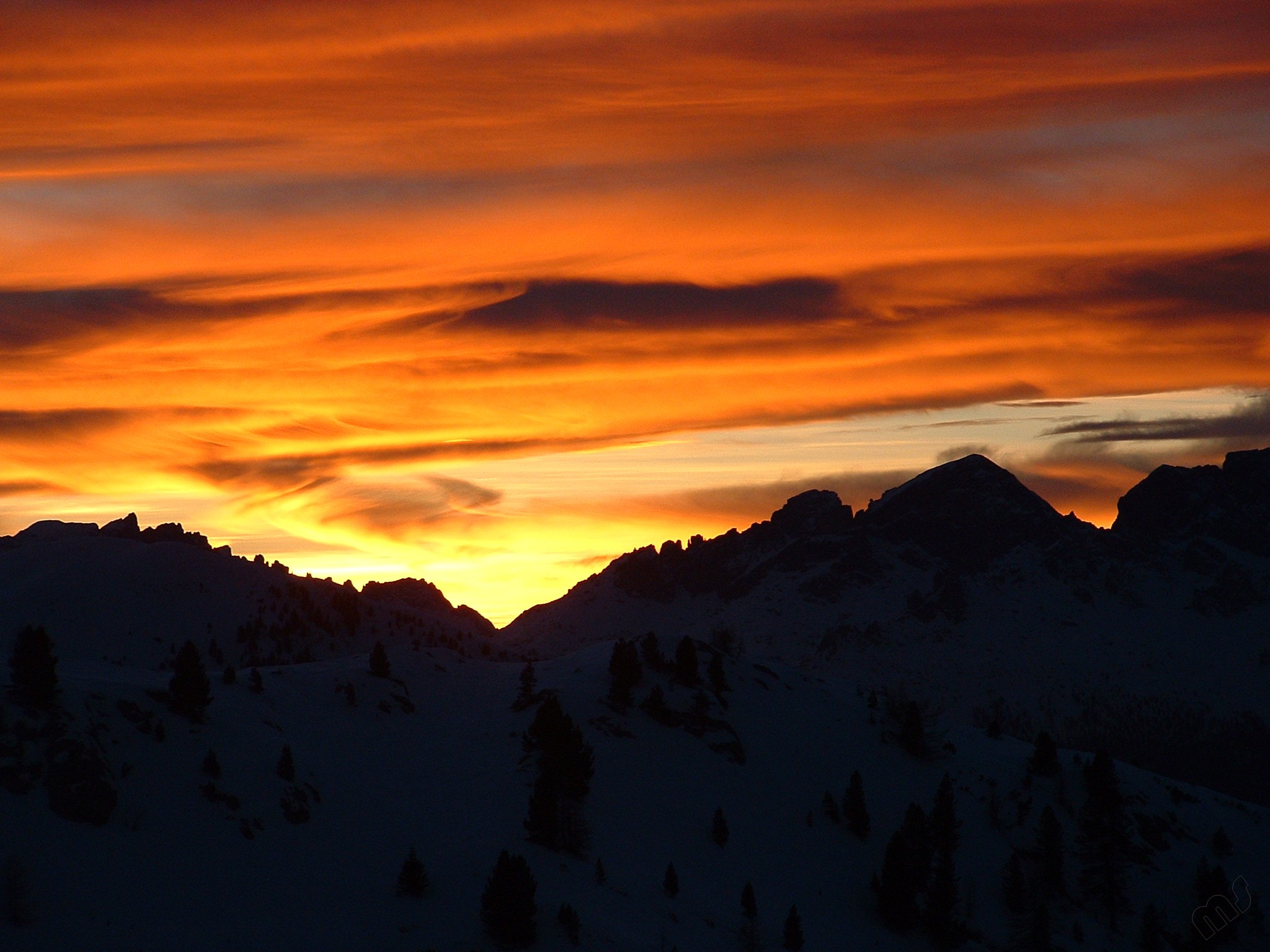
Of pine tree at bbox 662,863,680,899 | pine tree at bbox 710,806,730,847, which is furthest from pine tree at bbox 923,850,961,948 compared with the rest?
pine tree at bbox 662,863,680,899

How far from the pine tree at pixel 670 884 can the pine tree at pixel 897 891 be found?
67.5 ft

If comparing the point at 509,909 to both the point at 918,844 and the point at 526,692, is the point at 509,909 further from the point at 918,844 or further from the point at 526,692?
the point at 526,692

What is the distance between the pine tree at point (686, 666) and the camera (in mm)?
152500

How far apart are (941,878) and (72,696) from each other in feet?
265

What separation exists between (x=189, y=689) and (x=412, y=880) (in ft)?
99.8

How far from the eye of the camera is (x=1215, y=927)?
4840 inches

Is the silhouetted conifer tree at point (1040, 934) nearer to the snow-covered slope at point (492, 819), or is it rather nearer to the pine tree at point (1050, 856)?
the snow-covered slope at point (492, 819)

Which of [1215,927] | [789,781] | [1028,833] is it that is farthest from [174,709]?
[1215,927]

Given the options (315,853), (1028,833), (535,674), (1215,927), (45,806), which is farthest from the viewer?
(535,674)

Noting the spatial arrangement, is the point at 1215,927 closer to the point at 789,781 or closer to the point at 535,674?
the point at 789,781

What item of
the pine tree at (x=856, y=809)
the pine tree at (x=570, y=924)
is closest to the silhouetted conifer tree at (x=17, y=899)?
the pine tree at (x=570, y=924)

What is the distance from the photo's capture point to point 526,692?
477 feet

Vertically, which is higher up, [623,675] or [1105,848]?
A: [623,675]

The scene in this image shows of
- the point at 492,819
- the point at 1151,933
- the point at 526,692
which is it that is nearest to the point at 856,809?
the point at 1151,933
